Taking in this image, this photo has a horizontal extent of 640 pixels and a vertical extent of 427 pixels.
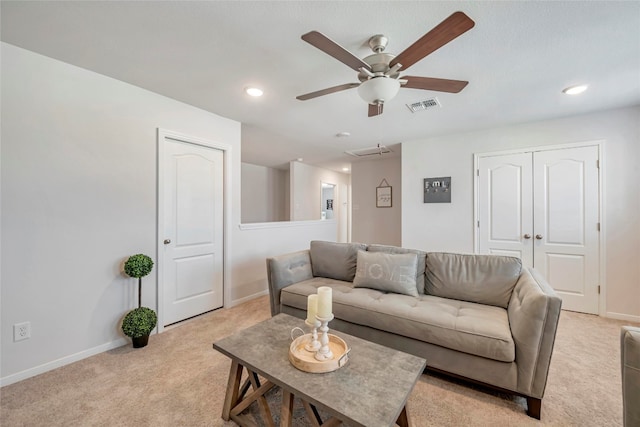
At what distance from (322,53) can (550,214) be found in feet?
11.0

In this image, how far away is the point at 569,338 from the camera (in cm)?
246

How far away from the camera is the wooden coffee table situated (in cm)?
101

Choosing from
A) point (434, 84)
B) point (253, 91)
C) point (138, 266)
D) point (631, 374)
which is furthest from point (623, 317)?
point (138, 266)

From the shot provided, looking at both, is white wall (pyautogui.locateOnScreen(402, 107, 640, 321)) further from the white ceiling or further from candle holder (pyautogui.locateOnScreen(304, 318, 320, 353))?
candle holder (pyautogui.locateOnScreen(304, 318, 320, 353))

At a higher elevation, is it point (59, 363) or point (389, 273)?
point (389, 273)

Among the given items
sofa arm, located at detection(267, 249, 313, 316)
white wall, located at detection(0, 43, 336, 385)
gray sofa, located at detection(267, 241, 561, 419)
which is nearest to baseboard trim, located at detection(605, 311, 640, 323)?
gray sofa, located at detection(267, 241, 561, 419)

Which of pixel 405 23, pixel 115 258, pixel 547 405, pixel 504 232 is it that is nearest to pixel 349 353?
pixel 547 405

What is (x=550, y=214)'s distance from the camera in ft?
10.5

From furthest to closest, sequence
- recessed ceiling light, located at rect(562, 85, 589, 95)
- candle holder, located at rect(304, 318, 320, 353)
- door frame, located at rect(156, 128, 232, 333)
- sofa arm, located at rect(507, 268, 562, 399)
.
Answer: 1. door frame, located at rect(156, 128, 232, 333)
2. recessed ceiling light, located at rect(562, 85, 589, 95)
3. sofa arm, located at rect(507, 268, 562, 399)
4. candle holder, located at rect(304, 318, 320, 353)

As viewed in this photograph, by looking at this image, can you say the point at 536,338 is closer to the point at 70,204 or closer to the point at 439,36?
the point at 439,36

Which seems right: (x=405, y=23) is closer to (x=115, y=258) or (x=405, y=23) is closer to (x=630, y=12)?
(x=630, y=12)

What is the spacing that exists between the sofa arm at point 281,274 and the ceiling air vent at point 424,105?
210 centimetres

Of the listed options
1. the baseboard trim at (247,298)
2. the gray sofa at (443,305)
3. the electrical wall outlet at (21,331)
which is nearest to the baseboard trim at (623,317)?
the gray sofa at (443,305)

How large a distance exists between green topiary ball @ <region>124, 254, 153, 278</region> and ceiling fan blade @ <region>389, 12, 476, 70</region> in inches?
99.6
